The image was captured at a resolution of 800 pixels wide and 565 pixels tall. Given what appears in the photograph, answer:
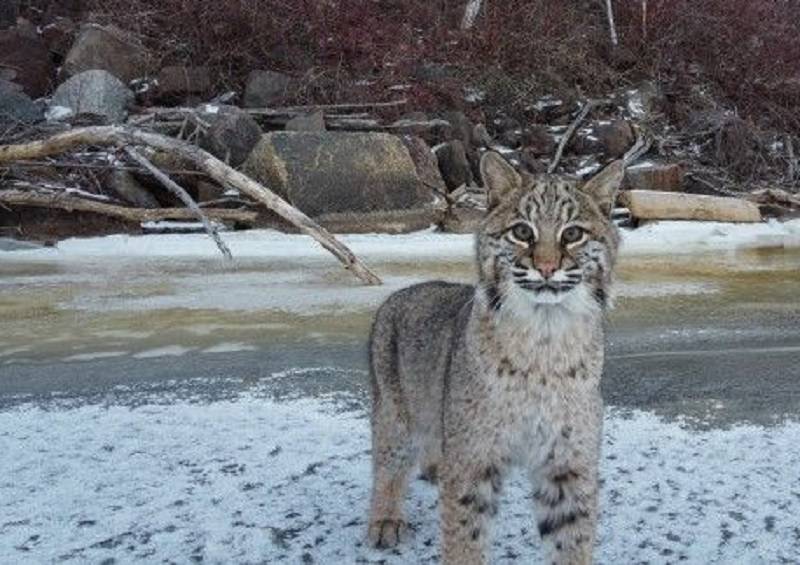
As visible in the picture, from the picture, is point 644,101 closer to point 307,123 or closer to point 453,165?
point 453,165

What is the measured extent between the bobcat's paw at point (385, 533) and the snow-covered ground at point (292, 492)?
50 millimetres

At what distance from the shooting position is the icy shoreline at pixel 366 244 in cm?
1237

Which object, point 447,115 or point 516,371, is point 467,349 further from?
point 447,115

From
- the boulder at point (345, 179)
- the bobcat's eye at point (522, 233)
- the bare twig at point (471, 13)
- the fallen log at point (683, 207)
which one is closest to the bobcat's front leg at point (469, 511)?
the bobcat's eye at point (522, 233)

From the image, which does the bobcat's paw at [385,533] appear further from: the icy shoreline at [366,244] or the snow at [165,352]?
the icy shoreline at [366,244]

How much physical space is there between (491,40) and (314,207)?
343 inches

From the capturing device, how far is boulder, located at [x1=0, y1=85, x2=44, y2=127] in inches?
593

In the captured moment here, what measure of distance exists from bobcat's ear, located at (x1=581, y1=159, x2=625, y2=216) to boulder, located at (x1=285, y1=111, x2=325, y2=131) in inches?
543

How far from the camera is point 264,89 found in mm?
18547

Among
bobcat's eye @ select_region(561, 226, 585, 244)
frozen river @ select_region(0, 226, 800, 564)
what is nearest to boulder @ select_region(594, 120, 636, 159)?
frozen river @ select_region(0, 226, 800, 564)

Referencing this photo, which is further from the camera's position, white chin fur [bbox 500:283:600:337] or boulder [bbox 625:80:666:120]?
boulder [bbox 625:80:666:120]

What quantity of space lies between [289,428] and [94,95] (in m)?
14.3

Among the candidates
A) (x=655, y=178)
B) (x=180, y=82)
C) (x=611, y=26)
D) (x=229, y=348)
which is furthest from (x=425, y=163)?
Answer: (x=229, y=348)

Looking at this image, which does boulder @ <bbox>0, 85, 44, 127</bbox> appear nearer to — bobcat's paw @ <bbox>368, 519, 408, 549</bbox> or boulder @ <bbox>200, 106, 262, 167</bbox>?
boulder @ <bbox>200, 106, 262, 167</bbox>
